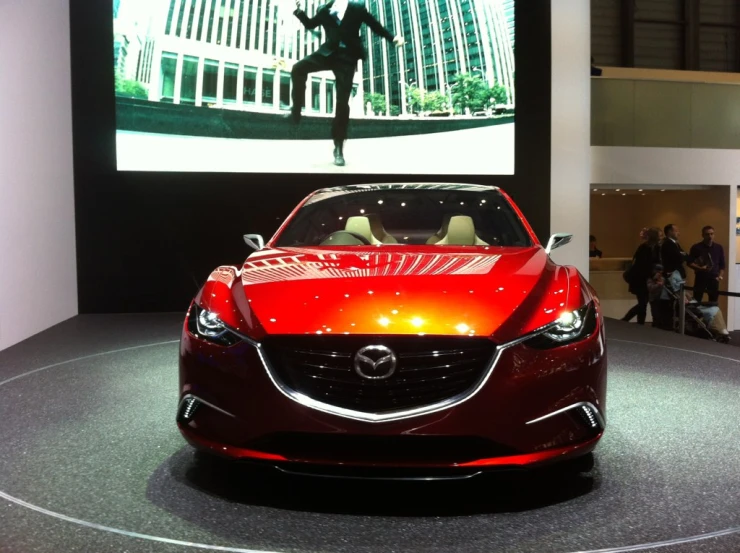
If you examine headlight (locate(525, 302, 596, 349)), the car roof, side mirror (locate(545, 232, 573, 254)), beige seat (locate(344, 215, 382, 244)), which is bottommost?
headlight (locate(525, 302, 596, 349))

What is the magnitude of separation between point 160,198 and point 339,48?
2.58 m

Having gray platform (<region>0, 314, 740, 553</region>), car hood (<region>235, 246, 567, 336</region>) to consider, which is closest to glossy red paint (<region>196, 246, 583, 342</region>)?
car hood (<region>235, 246, 567, 336</region>)

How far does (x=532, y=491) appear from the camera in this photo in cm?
232

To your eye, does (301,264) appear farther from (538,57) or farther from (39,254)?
(538,57)

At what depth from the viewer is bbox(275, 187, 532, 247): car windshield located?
11.0ft

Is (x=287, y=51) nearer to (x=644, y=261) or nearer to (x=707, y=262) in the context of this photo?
(x=644, y=261)

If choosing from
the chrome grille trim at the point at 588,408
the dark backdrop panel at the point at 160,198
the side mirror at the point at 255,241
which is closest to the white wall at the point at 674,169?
the dark backdrop panel at the point at 160,198

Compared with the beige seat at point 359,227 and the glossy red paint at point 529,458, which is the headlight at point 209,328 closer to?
the glossy red paint at point 529,458

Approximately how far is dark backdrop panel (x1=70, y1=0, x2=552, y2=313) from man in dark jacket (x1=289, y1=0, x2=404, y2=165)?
1.80 ft

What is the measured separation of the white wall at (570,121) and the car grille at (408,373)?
22.2 feet

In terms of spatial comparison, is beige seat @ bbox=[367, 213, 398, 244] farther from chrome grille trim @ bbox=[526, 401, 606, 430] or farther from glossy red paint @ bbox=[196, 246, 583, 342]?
chrome grille trim @ bbox=[526, 401, 606, 430]

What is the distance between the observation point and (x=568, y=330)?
2.12 meters

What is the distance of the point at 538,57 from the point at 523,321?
22.3 ft

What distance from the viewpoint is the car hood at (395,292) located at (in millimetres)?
2012
